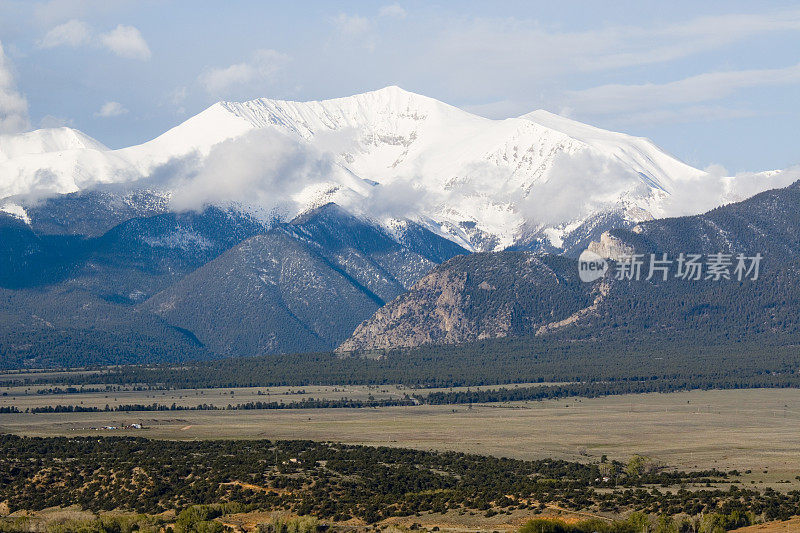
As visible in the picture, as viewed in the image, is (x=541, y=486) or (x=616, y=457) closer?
(x=541, y=486)

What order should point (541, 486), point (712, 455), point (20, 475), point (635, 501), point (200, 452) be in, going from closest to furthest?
point (635, 501) < point (541, 486) < point (20, 475) < point (200, 452) < point (712, 455)

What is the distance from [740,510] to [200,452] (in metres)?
80.6

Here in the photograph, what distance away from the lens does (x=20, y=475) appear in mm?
163125

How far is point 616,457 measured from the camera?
200 meters

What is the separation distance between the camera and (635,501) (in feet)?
458

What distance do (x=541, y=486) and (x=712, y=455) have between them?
179ft

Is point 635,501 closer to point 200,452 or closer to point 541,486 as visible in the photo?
point 541,486

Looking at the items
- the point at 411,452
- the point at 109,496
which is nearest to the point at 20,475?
the point at 109,496

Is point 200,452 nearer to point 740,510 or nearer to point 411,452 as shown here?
point 411,452

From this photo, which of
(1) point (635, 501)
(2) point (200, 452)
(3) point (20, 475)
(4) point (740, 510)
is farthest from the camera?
(2) point (200, 452)

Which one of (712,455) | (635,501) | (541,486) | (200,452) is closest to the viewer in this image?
(635,501)

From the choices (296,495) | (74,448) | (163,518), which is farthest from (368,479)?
(74,448)

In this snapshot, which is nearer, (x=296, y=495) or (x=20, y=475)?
(x=296, y=495)

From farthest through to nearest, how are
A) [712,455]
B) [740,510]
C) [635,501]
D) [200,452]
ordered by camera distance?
[712,455]
[200,452]
[635,501]
[740,510]
